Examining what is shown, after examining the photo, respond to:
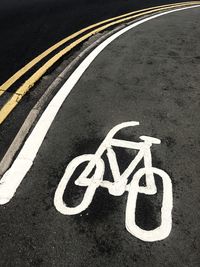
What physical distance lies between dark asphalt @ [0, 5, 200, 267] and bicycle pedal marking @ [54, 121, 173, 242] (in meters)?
0.07

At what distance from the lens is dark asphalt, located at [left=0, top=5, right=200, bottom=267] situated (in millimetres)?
3148

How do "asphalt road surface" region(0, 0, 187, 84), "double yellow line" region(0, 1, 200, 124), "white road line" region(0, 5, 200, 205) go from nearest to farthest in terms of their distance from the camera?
"white road line" region(0, 5, 200, 205) → "double yellow line" region(0, 1, 200, 124) → "asphalt road surface" region(0, 0, 187, 84)

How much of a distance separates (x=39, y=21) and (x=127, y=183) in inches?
294

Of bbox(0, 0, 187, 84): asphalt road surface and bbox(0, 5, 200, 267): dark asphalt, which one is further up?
bbox(0, 0, 187, 84): asphalt road surface

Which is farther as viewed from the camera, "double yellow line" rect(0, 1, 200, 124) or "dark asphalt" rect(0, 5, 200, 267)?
"double yellow line" rect(0, 1, 200, 124)

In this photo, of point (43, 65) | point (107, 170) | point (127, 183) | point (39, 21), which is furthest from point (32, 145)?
point (39, 21)

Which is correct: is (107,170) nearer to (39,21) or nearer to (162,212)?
(162,212)

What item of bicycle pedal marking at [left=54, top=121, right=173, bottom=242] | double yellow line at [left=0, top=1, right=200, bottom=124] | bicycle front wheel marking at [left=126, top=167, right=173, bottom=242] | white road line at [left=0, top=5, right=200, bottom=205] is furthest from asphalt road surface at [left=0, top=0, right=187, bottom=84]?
bicycle front wheel marking at [left=126, top=167, right=173, bottom=242]

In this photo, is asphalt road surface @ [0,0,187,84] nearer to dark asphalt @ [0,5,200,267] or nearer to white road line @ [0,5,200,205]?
white road line @ [0,5,200,205]

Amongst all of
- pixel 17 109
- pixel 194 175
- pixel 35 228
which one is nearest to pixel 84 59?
pixel 17 109

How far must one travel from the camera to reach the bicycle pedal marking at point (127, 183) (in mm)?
3445

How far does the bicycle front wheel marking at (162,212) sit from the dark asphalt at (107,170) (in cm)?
6

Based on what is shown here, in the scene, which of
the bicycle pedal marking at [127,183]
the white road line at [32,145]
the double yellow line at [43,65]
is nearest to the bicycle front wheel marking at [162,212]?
the bicycle pedal marking at [127,183]

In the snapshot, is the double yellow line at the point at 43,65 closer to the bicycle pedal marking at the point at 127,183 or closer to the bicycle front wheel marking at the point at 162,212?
the bicycle pedal marking at the point at 127,183
